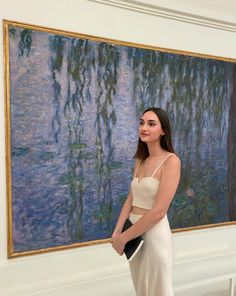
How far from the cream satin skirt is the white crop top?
0.46ft

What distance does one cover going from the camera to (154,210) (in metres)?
2.21

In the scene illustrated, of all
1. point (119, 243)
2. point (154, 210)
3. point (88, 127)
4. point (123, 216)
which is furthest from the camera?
point (88, 127)

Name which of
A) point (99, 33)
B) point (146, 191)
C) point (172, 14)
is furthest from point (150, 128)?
point (172, 14)

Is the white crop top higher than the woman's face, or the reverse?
the woman's face

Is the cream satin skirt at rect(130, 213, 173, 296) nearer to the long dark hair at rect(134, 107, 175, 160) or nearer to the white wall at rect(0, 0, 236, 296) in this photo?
the long dark hair at rect(134, 107, 175, 160)

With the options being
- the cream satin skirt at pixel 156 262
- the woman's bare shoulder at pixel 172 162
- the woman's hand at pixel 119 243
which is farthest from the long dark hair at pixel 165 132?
the woman's hand at pixel 119 243

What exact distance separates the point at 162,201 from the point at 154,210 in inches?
2.8

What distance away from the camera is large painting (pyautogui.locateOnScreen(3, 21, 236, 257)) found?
9.12 ft

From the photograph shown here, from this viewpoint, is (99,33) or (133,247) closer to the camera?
(133,247)

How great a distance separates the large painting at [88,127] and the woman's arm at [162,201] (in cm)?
91

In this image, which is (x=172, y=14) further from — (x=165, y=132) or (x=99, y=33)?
(x=165, y=132)

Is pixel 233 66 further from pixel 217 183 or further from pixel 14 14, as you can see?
pixel 14 14

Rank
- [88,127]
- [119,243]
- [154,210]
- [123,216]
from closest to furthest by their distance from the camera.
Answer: [154,210] < [119,243] < [123,216] < [88,127]

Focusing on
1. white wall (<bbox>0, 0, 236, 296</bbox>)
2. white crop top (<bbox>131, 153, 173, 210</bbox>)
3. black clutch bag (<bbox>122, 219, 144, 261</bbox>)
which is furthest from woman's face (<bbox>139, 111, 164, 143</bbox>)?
white wall (<bbox>0, 0, 236, 296</bbox>)
